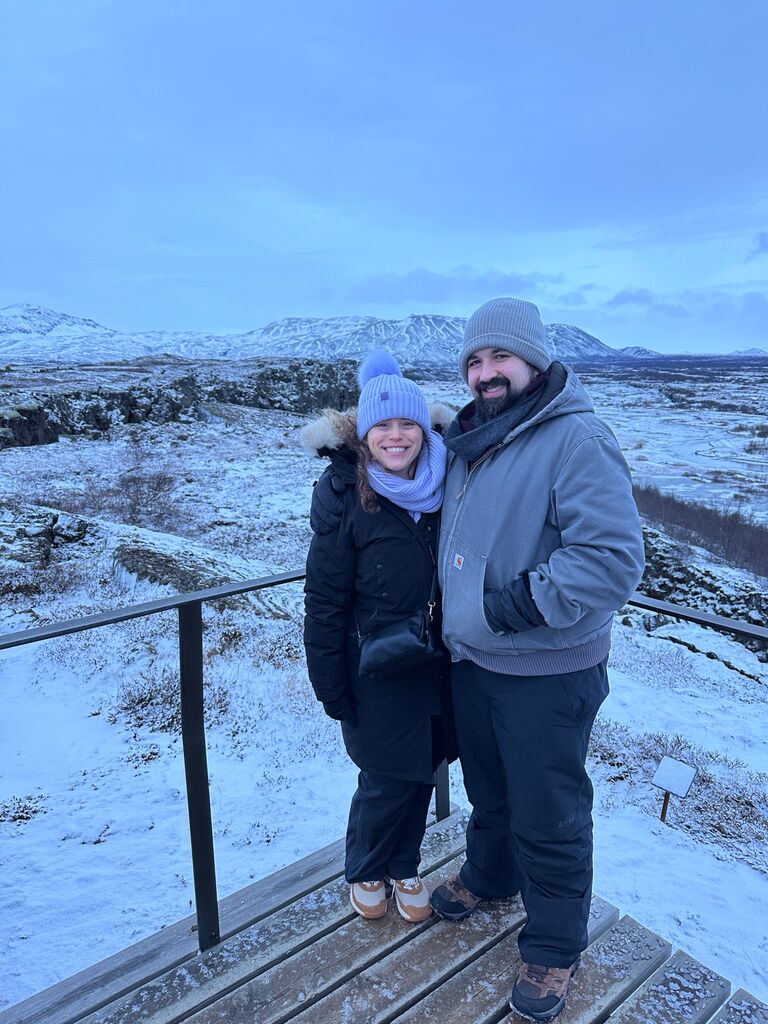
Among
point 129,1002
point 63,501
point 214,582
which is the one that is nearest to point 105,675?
point 214,582

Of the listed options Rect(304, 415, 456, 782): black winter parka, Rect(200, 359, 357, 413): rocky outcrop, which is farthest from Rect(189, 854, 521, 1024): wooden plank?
Rect(200, 359, 357, 413): rocky outcrop

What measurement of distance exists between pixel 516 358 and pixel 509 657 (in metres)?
0.95

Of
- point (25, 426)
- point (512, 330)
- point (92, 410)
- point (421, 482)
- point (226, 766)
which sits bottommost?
point (226, 766)

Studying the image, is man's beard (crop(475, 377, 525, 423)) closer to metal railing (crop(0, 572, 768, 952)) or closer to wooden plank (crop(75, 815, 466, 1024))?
metal railing (crop(0, 572, 768, 952))

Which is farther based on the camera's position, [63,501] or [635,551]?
[63,501]

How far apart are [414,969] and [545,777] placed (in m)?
0.94

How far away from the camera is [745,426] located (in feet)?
170

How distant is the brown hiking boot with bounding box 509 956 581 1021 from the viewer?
6.58 feet

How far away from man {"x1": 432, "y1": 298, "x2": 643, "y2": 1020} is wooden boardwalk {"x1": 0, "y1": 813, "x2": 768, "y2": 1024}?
0.61 ft

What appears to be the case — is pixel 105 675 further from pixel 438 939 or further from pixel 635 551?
pixel 635 551

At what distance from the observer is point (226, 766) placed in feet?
17.6

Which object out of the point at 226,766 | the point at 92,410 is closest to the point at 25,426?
the point at 92,410

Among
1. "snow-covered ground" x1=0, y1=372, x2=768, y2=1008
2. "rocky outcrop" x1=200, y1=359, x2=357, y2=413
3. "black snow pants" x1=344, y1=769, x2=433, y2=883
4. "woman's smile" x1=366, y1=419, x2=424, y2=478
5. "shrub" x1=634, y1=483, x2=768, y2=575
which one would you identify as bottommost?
"shrub" x1=634, y1=483, x2=768, y2=575

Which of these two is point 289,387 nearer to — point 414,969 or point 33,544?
point 33,544
